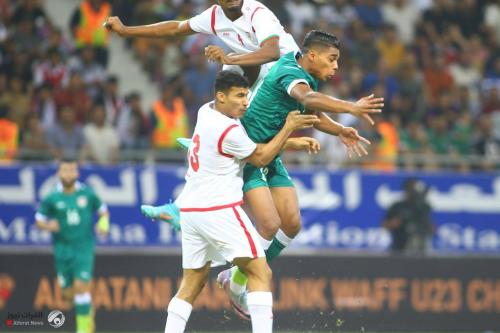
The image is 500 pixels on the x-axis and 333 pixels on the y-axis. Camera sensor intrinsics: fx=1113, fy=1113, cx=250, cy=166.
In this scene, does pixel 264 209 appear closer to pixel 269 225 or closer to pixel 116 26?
pixel 269 225

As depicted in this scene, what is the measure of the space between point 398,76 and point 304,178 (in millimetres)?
3756

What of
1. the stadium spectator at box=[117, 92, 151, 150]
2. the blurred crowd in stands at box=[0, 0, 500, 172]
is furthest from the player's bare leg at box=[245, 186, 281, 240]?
the stadium spectator at box=[117, 92, 151, 150]

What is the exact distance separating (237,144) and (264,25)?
1.34 m

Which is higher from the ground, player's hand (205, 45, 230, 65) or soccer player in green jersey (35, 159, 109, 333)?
player's hand (205, 45, 230, 65)

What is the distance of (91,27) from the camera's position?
1888 cm

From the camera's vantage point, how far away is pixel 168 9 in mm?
19578

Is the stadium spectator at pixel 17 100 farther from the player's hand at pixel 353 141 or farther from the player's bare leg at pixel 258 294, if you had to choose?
the player's hand at pixel 353 141

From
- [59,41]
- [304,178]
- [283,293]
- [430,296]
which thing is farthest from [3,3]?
[430,296]

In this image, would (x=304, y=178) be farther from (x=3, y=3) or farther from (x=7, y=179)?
(x=3, y=3)

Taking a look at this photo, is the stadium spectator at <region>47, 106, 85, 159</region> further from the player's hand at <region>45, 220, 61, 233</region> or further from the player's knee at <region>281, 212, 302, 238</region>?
the player's knee at <region>281, 212, 302, 238</region>

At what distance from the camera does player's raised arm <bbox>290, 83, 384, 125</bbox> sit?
9188mm

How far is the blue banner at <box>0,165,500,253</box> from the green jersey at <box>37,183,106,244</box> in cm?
189

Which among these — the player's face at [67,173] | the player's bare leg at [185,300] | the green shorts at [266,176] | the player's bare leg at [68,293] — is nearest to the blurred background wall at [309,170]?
the player's bare leg at [68,293]

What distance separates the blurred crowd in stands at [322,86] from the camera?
57.3 feet
